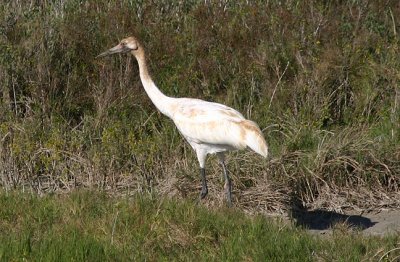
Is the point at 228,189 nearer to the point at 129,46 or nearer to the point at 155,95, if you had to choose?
the point at 155,95

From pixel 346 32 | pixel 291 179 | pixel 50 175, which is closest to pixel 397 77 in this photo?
pixel 346 32

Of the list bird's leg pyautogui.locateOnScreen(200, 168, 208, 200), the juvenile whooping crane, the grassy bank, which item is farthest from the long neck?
bird's leg pyautogui.locateOnScreen(200, 168, 208, 200)

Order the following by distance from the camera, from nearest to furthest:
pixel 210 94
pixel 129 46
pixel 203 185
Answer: pixel 203 185 → pixel 129 46 → pixel 210 94

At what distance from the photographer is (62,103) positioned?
10.5 metres

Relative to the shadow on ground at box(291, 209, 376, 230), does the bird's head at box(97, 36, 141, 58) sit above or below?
above

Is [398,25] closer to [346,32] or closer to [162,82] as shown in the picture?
[346,32]

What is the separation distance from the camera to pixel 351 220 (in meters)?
8.72

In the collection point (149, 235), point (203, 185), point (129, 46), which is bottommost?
point (203, 185)

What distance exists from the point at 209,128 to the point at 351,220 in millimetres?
1428

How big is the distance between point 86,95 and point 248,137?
2956 mm

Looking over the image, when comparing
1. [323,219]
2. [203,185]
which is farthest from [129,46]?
[323,219]

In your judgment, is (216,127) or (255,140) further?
(216,127)

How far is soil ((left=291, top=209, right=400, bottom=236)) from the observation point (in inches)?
331

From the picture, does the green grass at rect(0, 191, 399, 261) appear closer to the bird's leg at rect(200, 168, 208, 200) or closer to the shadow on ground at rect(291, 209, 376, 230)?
the bird's leg at rect(200, 168, 208, 200)
